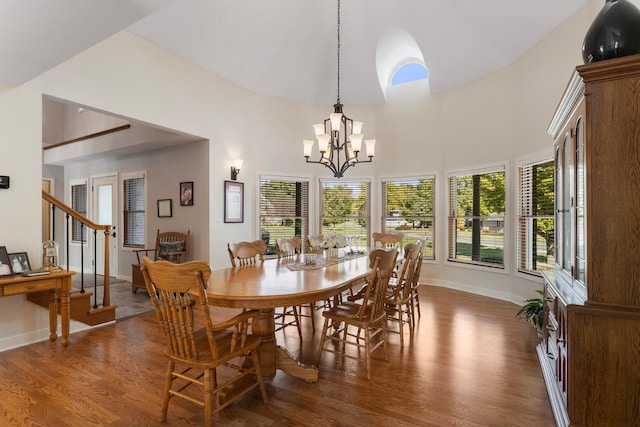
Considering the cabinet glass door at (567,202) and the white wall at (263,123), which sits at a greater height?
the white wall at (263,123)

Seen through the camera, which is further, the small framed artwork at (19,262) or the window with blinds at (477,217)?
the window with blinds at (477,217)

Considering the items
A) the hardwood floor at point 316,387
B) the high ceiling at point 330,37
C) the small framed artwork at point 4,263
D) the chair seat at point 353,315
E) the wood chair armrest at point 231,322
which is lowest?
the hardwood floor at point 316,387

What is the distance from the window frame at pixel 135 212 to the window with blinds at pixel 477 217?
5.43 meters

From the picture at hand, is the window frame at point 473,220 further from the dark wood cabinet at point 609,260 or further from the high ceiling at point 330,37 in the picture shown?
the dark wood cabinet at point 609,260

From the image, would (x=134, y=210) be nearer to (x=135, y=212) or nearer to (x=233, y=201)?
(x=135, y=212)

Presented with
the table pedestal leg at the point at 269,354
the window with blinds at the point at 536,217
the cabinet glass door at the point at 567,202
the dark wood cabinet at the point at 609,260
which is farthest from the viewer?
the window with blinds at the point at 536,217

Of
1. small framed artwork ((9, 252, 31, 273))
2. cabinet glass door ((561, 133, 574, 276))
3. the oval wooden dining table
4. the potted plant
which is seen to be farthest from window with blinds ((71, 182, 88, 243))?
cabinet glass door ((561, 133, 574, 276))

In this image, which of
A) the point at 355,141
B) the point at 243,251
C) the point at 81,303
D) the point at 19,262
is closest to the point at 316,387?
the point at 243,251

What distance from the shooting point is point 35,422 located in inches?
82.0

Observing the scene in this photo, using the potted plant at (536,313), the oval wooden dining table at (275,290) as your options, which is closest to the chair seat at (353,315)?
the oval wooden dining table at (275,290)

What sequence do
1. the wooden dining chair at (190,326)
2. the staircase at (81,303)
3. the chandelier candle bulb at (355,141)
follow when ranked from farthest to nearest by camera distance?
1. the chandelier candle bulb at (355,141)
2. the staircase at (81,303)
3. the wooden dining chair at (190,326)

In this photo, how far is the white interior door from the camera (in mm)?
6793

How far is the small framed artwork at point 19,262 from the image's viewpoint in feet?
10.4

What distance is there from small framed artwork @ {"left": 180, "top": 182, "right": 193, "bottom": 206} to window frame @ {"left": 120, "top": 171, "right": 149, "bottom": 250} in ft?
3.44
